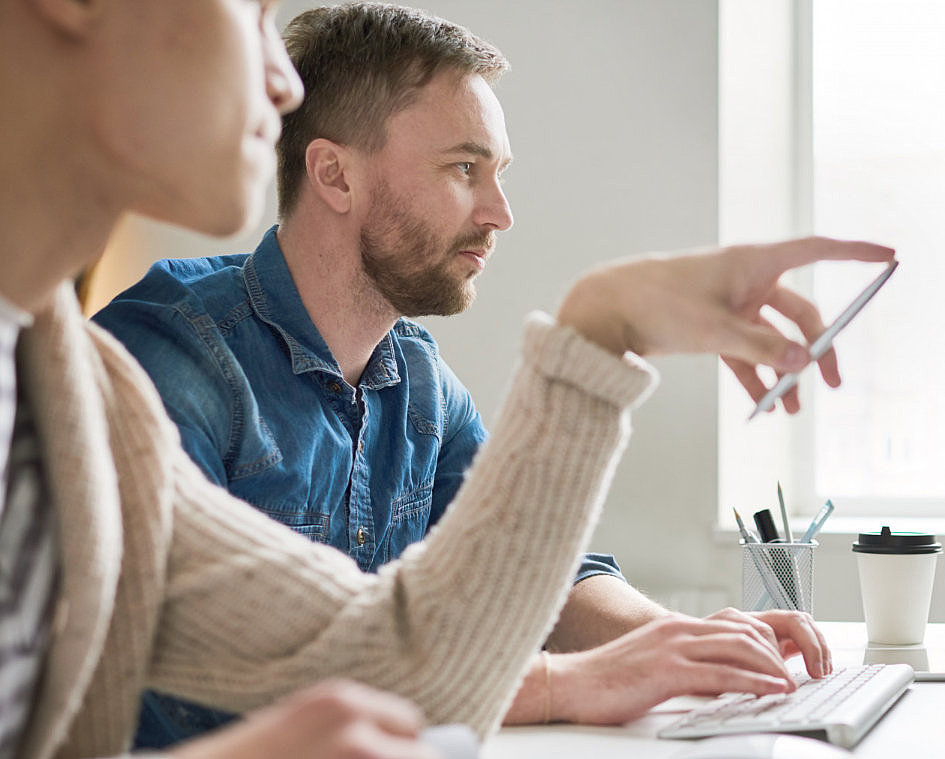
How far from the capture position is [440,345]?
7.52 feet

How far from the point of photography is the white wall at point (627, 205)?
2180mm

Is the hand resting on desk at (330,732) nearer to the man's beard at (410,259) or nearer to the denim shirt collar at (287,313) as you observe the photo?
the denim shirt collar at (287,313)

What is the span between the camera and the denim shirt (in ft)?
3.84

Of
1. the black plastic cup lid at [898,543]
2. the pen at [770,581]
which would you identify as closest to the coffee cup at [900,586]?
the black plastic cup lid at [898,543]

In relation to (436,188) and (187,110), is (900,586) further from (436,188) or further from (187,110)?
(187,110)

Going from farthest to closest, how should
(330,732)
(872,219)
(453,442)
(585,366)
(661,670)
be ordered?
(872,219) → (453,442) → (661,670) → (585,366) → (330,732)

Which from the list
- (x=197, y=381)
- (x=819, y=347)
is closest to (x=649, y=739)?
(x=819, y=347)

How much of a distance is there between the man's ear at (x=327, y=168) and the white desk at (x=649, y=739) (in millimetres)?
859

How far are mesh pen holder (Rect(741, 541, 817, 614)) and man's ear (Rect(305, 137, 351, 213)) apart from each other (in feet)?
2.39

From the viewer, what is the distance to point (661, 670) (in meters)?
0.93

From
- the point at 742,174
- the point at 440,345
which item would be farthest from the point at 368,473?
the point at 742,174

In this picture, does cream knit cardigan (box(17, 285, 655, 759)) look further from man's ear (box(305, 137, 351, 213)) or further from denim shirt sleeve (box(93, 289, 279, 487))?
man's ear (box(305, 137, 351, 213))

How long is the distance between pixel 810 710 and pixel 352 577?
0.37 m

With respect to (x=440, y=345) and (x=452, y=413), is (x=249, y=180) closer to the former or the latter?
(x=452, y=413)
